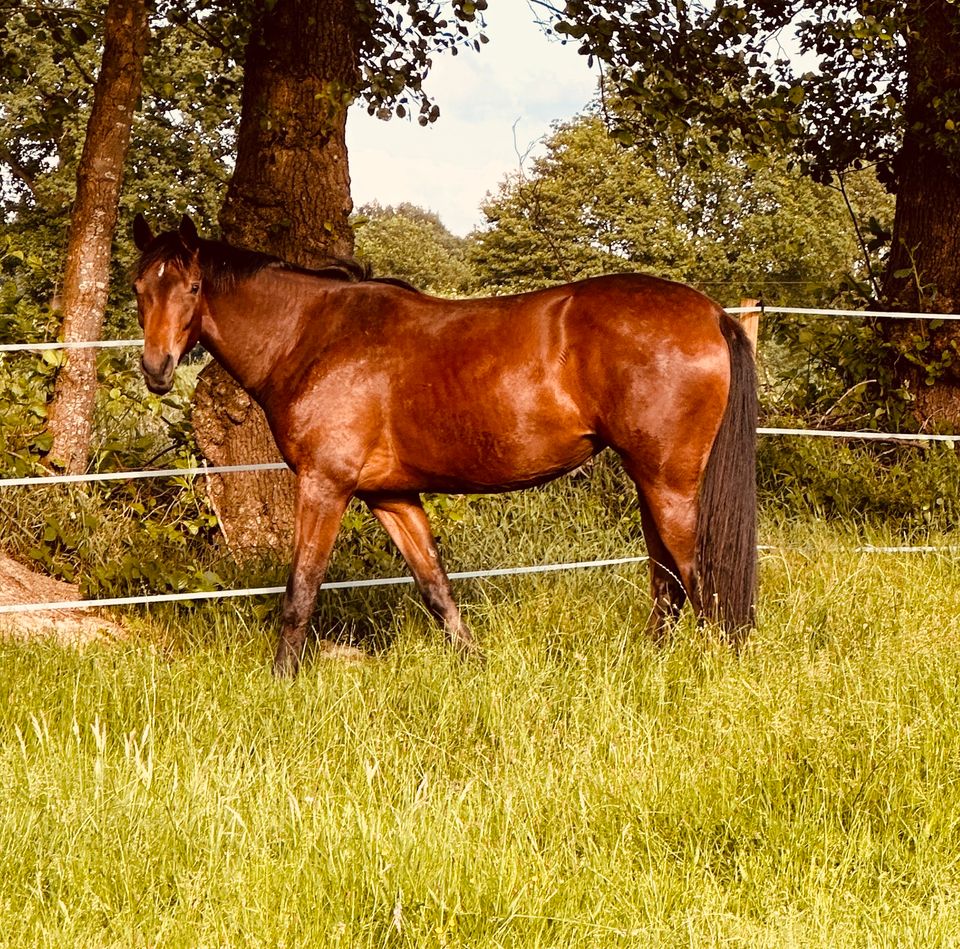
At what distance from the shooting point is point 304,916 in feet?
9.71

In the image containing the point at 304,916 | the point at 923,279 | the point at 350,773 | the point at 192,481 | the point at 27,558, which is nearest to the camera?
the point at 304,916

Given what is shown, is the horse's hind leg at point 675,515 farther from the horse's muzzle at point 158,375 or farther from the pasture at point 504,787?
the horse's muzzle at point 158,375

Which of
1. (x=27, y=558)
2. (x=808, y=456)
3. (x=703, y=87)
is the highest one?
(x=703, y=87)

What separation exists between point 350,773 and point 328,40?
4.75 meters

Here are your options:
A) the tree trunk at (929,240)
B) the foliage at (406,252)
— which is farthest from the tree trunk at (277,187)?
the foliage at (406,252)

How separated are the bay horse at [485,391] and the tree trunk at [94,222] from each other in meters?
2.01

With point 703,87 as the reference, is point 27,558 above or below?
below

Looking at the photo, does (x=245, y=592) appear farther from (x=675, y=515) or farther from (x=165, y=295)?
(x=675, y=515)

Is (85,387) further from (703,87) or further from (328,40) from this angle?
(703,87)

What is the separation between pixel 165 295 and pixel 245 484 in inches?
89.0

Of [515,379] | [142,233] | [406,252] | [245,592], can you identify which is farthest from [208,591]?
[406,252]

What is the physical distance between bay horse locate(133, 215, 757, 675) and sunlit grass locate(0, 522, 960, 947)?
1.45 ft

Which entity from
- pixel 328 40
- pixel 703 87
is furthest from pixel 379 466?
pixel 703 87

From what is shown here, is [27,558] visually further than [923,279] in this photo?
No
